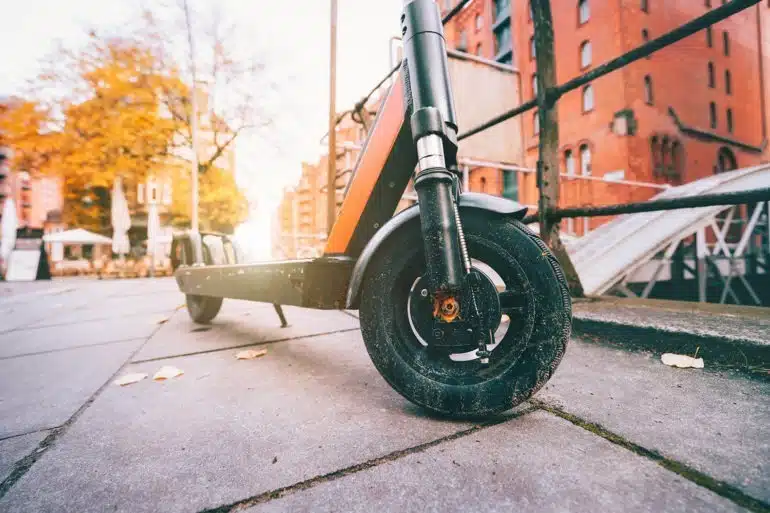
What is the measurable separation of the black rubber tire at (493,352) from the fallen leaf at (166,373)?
0.96 m

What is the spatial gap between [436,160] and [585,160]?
16.4 m

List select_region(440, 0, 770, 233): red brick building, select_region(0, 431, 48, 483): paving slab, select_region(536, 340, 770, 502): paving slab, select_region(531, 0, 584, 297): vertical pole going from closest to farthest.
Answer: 1. select_region(536, 340, 770, 502): paving slab
2. select_region(0, 431, 48, 483): paving slab
3. select_region(531, 0, 584, 297): vertical pole
4. select_region(440, 0, 770, 233): red brick building

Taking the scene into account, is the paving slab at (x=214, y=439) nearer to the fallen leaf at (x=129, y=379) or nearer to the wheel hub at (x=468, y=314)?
the fallen leaf at (x=129, y=379)

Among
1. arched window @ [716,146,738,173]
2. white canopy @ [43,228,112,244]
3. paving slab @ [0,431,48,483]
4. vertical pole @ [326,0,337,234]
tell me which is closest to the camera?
paving slab @ [0,431,48,483]

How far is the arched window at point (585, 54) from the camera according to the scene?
14.3 meters

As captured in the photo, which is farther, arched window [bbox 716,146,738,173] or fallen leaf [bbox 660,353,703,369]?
arched window [bbox 716,146,738,173]

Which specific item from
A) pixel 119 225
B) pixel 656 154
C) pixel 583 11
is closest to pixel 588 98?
pixel 656 154

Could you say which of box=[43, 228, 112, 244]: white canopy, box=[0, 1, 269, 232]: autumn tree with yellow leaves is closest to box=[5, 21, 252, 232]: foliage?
box=[0, 1, 269, 232]: autumn tree with yellow leaves

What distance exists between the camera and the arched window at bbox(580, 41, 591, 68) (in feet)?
46.8

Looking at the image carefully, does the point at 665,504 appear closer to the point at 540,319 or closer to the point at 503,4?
the point at 540,319

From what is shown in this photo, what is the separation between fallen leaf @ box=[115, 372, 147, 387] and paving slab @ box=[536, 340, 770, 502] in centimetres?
149

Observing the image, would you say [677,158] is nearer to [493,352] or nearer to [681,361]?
[681,361]

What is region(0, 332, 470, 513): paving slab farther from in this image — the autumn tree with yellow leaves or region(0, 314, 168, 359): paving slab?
the autumn tree with yellow leaves

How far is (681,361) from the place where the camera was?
48.5 inches
